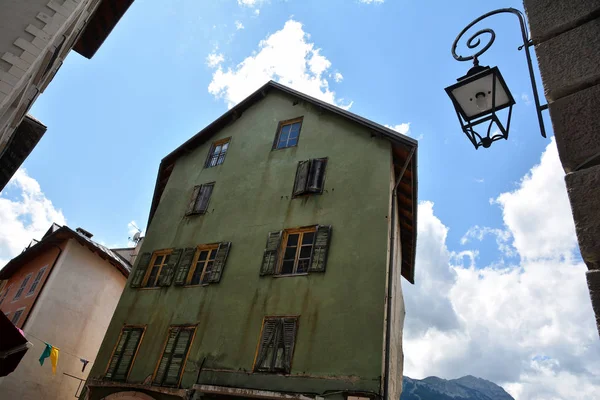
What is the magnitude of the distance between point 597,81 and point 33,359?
71.7ft

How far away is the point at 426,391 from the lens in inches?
4828

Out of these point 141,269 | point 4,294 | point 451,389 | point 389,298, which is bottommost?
point 389,298

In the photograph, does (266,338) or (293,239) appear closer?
(266,338)

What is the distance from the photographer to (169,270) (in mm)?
13695

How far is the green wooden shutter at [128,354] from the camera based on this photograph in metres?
11.9

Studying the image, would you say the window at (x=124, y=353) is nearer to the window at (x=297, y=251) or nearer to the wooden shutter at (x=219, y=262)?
the wooden shutter at (x=219, y=262)

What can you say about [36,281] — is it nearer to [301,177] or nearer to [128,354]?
[128,354]

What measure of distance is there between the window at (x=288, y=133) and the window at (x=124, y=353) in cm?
833

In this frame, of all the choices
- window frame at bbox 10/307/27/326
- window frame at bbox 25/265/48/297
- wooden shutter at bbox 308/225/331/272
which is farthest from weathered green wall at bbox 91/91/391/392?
window frame at bbox 10/307/27/326

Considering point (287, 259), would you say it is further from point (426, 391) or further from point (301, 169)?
point (426, 391)

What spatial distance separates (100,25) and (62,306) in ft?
43.0

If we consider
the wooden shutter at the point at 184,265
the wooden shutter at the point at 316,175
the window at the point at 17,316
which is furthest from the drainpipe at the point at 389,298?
the window at the point at 17,316

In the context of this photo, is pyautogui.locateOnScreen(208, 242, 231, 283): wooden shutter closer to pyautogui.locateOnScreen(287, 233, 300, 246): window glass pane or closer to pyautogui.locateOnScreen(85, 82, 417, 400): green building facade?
pyautogui.locateOnScreen(85, 82, 417, 400): green building facade

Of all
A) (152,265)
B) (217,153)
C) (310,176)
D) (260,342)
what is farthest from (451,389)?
(260,342)
